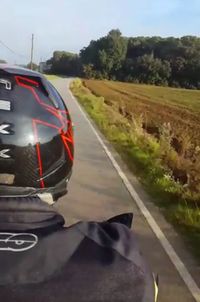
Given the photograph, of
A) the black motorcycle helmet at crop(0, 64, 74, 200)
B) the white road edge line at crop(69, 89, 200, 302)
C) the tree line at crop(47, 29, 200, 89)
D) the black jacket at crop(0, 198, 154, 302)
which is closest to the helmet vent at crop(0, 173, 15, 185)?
the black motorcycle helmet at crop(0, 64, 74, 200)

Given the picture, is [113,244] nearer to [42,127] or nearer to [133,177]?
[42,127]

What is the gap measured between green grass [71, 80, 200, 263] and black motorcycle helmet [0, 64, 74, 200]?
149 inches

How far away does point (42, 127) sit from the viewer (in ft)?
8.98

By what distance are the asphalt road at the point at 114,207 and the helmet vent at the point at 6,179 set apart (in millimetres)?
2684

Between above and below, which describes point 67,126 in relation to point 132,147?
above

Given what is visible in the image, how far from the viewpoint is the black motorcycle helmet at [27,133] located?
261 cm

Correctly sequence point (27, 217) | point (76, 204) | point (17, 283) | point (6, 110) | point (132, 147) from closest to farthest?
point (17, 283)
point (27, 217)
point (6, 110)
point (76, 204)
point (132, 147)

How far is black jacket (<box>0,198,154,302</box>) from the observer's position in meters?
1.68

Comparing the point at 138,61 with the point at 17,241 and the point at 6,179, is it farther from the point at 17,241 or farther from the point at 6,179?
the point at 17,241

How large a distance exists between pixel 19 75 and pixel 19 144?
312mm

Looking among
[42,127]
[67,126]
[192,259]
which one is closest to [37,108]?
[42,127]

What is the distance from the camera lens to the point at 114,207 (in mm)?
8375

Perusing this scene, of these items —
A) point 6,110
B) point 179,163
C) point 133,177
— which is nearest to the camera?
point 6,110

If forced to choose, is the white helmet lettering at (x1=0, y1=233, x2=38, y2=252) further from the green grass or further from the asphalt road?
the green grass
